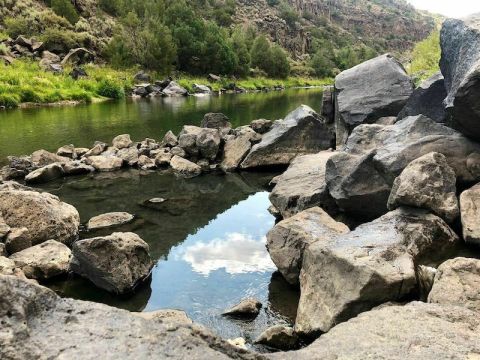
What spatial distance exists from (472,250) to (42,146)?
805 inches

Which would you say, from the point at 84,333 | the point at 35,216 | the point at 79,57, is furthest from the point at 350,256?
the point at 79,57

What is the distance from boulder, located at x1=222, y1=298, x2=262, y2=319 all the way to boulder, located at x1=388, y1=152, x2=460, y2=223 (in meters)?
3.29

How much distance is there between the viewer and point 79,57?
213 ft

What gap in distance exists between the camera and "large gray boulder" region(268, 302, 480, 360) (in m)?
4.44

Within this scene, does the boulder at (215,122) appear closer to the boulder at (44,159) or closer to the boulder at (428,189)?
the boulder at (44,159)

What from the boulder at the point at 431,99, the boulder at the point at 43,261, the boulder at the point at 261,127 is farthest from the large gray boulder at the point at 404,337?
the boulder at the point at 261,127

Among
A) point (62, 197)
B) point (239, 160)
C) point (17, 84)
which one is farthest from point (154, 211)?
point (17, 84)

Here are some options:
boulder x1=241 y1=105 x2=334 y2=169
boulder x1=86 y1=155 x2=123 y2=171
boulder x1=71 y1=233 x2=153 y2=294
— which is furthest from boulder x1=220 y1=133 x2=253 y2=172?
boulder x1=71 y1=233 x2=153 y2=294

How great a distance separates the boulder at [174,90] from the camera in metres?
63.4

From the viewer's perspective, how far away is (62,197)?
52.2 feet

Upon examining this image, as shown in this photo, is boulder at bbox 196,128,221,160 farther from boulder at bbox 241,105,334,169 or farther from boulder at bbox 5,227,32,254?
boulder at bbox 5,227,32,254

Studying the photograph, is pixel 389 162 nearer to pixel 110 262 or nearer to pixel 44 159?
pixel 110 262

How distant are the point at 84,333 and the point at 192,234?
8779 millimetres

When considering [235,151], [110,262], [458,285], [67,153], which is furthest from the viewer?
[67,153]
